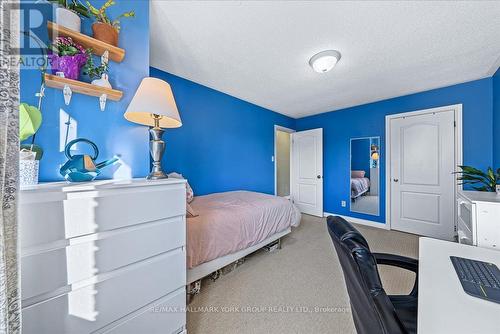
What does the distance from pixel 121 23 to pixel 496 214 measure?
2874mm

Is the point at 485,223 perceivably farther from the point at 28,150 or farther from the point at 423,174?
the point at 28,150

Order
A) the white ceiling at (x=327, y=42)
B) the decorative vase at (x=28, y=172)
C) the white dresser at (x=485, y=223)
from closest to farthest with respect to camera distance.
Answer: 1. the decorative vase at (x=28, y=172)
2. the white dresser at (x=485, y=223)
3. the white ceiling at (x=327, y=42)

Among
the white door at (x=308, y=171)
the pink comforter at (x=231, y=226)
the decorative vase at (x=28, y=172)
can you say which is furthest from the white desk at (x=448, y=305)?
the white door at (x=308, y=171)

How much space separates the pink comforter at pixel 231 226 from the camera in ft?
5.16

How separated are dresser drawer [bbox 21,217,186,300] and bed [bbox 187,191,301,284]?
46cm

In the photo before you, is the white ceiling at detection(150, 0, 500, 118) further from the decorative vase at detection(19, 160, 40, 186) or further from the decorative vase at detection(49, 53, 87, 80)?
the decorative vase at detection(19, 160, 40, 186)

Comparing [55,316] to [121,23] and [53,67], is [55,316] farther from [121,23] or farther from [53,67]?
[121,23]

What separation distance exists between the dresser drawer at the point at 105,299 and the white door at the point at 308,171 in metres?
3.70

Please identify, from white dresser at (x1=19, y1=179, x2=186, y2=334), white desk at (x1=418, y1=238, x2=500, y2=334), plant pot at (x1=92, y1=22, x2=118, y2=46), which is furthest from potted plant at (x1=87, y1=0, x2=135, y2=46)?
white desk at (x1=418, y1=238, x2=500, y2=334)

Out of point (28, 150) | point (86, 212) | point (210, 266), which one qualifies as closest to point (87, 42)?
point (28, 150)

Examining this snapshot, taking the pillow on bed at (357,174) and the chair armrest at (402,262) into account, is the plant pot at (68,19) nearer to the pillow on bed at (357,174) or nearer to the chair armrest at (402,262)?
the chair armrest at (402,262)

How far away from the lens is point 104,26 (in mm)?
1218

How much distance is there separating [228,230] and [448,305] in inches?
58.9

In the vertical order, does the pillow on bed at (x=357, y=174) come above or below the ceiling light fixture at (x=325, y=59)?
below
